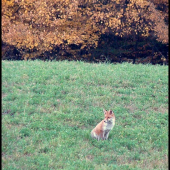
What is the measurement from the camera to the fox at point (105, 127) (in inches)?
324

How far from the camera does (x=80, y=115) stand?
33.6 feet

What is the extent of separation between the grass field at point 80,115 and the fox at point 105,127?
18cm

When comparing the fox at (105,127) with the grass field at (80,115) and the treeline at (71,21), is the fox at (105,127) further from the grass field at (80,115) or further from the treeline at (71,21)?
the treeline at (71,21)

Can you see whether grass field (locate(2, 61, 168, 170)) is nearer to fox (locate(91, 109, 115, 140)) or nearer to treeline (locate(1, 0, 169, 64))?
fox (locate(91, 109, 115, 140))

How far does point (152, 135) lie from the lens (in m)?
9.12

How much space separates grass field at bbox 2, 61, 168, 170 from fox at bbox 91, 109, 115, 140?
0.59ft

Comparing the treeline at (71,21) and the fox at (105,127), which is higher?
the treeline at (71,21)

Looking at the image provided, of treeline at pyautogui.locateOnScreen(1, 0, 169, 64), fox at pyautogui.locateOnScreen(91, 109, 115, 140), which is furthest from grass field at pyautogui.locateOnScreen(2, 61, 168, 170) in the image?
treeline at pyautogui.locateOnScreen(1, 0, 169, 64)

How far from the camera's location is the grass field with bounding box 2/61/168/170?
302 inches

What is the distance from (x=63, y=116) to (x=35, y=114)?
0.91 meters

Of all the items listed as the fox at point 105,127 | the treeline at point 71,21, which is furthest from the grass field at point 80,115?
the treeline at point 71,21

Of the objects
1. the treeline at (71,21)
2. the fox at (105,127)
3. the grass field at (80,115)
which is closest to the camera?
Answer: the grass field at (80,115)

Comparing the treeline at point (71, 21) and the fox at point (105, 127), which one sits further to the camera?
the treeline at point (71, 21)

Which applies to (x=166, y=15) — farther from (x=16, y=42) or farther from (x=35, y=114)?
(x=35, y=114)
